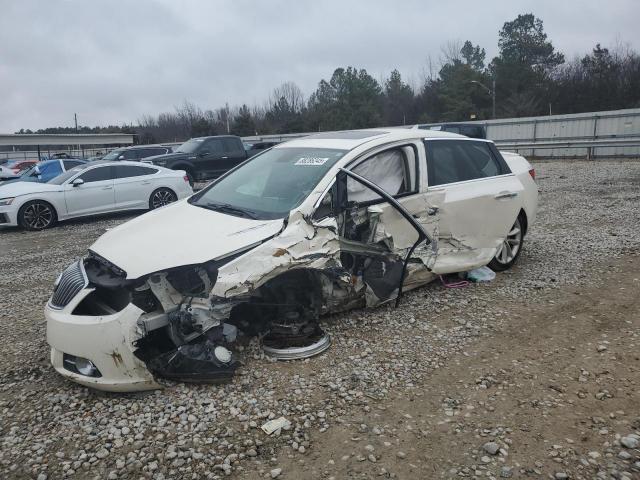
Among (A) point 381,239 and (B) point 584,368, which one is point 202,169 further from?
(B) point 584,368

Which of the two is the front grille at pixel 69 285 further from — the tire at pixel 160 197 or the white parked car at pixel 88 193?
the tire at pixel 160 197

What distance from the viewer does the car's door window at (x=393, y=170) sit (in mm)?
4570

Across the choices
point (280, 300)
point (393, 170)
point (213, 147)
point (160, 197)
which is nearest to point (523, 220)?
Result: point (393, 170)

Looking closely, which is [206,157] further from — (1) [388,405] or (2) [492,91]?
(2) [492,91]

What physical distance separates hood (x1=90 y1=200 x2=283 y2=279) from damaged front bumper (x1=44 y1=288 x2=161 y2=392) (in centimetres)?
35

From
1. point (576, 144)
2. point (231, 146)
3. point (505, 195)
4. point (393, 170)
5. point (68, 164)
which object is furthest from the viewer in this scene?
point (576, 144)

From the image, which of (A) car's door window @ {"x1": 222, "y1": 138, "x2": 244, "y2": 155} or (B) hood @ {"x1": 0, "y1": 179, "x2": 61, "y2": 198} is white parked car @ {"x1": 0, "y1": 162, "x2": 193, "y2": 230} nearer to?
(B) hood @ {"x1": 0, "y1": 179, "x2": 61, "y2": 198}

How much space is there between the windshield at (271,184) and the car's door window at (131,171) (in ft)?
24.9

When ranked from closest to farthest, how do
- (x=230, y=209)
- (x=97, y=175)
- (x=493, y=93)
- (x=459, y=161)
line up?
(x=230, y=209) < (x=459, y=161) < (x=97, y=175) < (x=493, y=93)

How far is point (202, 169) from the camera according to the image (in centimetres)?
1652

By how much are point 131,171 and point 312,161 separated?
8722mm

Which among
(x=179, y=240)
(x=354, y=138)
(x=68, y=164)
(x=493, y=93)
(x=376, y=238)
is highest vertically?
(x=493, y=93)

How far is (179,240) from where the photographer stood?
3678 millimetres

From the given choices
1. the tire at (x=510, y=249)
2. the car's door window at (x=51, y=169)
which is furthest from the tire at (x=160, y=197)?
the tire at (x=510, y=249)
